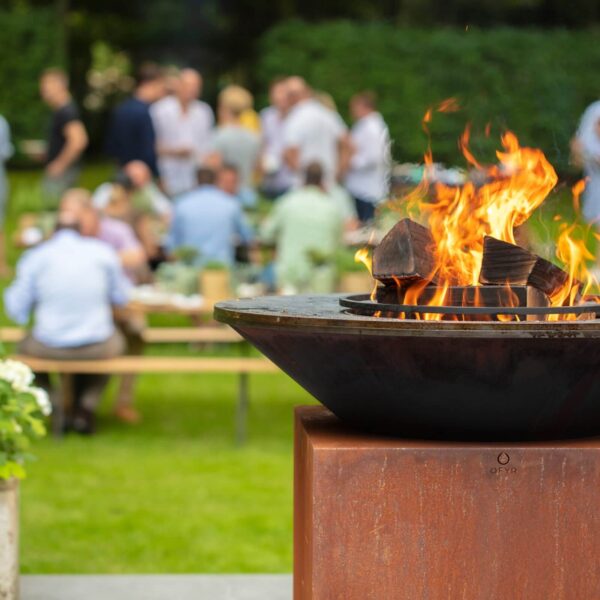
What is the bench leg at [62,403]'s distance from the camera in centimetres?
880

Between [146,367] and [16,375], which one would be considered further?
[146,367]

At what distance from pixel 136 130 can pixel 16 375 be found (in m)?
9.69

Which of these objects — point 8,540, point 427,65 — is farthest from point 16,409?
point 427,65

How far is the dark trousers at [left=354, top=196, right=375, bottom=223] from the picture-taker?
1513 centimetres

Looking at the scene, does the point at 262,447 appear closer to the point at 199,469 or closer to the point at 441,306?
the point at 199,469

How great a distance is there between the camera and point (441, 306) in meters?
4.05

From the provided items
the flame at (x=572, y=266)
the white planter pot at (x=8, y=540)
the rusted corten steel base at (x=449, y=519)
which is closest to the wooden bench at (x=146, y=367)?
the white planter pot at (x=8, y=540)

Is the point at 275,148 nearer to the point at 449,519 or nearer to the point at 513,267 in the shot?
the point at 513,267

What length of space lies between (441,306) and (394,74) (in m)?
19.5

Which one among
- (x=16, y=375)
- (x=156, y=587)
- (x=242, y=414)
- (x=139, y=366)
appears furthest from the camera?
(x=242, y=414)

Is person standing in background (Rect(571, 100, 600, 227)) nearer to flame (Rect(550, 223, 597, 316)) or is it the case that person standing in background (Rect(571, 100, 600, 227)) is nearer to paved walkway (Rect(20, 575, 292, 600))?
paved walkway (Rect(20, 575, 292, 600))

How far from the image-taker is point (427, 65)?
75.9ft

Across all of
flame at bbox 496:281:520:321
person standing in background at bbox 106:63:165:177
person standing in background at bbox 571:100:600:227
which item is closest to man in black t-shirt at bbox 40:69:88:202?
person standing in background at bbox 106:63:165:177

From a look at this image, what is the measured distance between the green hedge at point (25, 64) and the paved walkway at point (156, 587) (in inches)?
721
